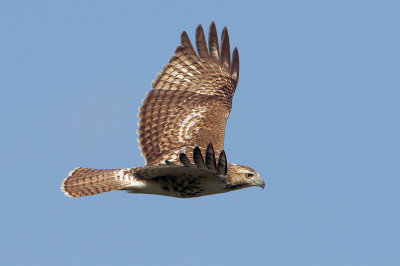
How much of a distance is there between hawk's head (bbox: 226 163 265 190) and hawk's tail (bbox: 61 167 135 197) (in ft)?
4.69

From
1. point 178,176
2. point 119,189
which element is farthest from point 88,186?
point 178,176

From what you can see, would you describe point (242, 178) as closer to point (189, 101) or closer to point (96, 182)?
point (96, 182)

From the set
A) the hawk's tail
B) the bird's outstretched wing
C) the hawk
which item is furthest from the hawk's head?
the hawk's tail

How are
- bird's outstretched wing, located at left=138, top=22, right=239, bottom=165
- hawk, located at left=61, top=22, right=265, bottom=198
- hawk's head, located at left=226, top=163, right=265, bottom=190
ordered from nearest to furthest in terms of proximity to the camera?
hawk, located at left=61, top=22, right=265, bottom=198 < hawk's head, located at left=226, top=163, right=265, bottom=190 < bird's outstretched wing, located at left=138, top=22, right=239, bottom=165

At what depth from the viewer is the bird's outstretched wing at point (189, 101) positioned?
1327 cm

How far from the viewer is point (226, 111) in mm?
14320

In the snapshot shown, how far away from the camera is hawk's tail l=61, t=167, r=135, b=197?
12031 mm

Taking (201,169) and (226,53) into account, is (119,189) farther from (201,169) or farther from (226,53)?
(226,53)

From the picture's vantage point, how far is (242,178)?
12016 mm

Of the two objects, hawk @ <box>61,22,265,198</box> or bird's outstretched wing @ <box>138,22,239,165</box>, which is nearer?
hawk @ <box>61,22,265,198</box>

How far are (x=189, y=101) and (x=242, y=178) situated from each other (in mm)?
2717

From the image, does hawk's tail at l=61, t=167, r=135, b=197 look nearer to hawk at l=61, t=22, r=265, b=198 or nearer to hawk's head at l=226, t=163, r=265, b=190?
hawk at l=61, t=22, r=265, b=198

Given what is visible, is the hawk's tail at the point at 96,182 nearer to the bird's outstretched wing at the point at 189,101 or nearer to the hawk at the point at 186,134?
the hawk at the point at 186,134

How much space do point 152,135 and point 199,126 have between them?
0.79 metres
